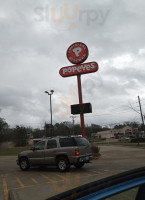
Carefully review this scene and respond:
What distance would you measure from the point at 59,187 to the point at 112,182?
6.44 metres

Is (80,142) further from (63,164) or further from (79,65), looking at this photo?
(79,65)

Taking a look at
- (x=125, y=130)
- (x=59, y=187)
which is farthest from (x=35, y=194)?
(x=125, y=130)

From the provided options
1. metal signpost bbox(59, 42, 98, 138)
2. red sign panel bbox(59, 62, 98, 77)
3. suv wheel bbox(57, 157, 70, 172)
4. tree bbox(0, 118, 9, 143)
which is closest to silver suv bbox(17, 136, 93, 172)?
suv wheel bbox(57, 157, 70, 172)

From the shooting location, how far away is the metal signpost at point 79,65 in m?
21.5

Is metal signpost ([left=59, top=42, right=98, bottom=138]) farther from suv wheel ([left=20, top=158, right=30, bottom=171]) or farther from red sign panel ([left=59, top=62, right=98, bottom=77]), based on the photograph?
suv wheel ([left=20, top=158, right=30, bottom=171])

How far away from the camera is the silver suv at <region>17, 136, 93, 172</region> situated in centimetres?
1137

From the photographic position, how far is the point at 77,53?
2284 cm

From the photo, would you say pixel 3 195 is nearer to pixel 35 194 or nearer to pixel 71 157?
pixel 35 194

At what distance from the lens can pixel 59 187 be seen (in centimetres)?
777

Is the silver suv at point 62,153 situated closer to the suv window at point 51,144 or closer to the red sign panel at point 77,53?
the suv window at point 51,144

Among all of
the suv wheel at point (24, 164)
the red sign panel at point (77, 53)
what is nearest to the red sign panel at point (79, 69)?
the red sign panel at point (77, 53)

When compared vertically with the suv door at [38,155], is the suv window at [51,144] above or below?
above

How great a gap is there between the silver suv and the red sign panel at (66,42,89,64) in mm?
11762

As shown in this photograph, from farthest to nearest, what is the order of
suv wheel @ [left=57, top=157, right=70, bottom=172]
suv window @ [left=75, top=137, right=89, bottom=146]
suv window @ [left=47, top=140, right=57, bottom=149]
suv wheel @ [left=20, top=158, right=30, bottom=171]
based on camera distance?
suv wheel @ [left=20, top=158, right=30, bottom=171] < suv window @ [left=47, top=140, right=57, bottom=149] < suv window @ [left=75, top=137, right=89, bottom=146] < suv wheel @ [left=57, top=157, right=70, bottom=172]
